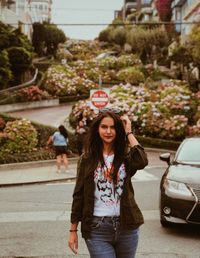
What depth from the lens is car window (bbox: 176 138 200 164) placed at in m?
10.5

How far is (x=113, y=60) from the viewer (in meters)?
64.8

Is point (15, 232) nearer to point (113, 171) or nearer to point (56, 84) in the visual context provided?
point (113, 171)

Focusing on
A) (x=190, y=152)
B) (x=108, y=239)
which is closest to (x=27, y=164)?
(x=190, y=152)

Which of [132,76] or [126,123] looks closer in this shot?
[126,123]

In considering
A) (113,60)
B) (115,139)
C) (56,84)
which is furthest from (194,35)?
(115,139)

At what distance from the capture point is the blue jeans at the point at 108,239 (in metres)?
4.66

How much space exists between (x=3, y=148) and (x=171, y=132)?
29.9 feet

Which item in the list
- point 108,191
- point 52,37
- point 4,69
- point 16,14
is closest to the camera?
point 108,191

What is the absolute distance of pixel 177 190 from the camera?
9.31m

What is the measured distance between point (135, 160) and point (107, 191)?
343mm

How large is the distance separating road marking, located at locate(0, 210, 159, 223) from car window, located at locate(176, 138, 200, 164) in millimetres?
1189

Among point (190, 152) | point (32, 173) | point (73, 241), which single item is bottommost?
point (32, 173)

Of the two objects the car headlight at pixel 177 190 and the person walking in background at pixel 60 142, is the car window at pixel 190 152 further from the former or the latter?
the person walking in background at pixel 60 142

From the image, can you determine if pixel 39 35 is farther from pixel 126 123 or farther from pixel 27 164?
pixel 126 123
